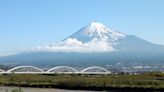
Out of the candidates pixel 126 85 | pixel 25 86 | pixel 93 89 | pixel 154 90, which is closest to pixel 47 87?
pixel 25 86

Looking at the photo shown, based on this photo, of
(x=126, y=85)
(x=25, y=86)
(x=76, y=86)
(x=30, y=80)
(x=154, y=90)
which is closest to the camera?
(x=154, y=90)

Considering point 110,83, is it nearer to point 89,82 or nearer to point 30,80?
point 89,82

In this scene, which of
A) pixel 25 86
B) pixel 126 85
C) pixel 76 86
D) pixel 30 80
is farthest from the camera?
pixel 30 80

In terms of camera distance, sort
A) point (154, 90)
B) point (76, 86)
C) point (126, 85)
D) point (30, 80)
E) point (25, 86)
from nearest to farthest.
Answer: point (154, 90) → point (126, 85) → point (76, 86) → point (25, 86) → point (30, 80)

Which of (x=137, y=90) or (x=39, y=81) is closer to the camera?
(x=137, y=90)

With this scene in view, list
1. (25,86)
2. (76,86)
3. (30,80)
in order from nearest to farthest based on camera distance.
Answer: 1. (76,86)
2. (25,86)
3. (30,80)

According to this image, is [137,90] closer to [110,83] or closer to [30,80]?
[110,83]

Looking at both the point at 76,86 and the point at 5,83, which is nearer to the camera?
the point at 76,86

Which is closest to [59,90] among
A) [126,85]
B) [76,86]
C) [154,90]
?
[76,86]

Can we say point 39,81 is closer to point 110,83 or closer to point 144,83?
point 110,83
